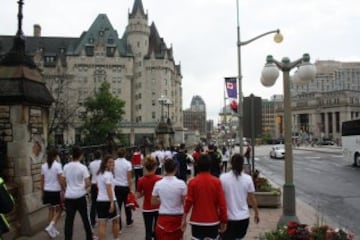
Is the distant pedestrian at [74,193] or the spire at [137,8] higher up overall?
the spire at [137,8]

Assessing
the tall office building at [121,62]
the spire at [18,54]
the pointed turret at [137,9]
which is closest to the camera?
the spire at [18,54]

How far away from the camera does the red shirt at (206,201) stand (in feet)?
20.0

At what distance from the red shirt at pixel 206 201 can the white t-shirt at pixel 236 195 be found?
1.42 feet

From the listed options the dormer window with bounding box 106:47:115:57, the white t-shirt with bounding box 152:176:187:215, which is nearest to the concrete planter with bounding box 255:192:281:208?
the white t-shirt with bounding box 152:176:187:215

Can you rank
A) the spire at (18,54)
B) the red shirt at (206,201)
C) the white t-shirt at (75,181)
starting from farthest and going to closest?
the spire at (18,54) → the white t-shirt at (75,181) → the red shirt at (206,201)

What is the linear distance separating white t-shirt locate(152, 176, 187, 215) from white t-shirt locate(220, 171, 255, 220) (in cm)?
64

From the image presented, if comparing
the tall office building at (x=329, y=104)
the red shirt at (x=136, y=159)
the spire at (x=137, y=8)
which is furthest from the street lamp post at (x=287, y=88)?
the tall office building at (x=329, y=104)

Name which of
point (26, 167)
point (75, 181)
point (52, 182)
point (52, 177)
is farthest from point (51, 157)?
point (75, 181)

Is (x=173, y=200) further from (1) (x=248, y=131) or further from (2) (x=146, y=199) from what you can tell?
(1) (x=248, y=131)

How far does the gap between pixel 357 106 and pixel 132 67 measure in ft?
288

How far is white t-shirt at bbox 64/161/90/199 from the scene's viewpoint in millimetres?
8539

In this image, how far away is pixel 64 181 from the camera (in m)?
9.46

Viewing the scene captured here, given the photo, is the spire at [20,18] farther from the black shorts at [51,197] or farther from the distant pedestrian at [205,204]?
the distant pedestrian at [205,204]

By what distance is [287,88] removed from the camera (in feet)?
35.2
